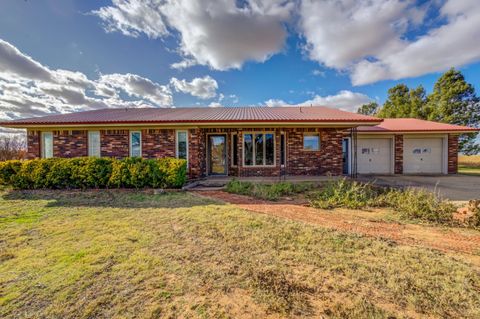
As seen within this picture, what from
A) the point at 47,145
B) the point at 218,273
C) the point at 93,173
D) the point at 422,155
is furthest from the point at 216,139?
the point at 422,155

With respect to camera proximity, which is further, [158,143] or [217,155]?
[217,155]

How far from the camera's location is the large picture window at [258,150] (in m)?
10.9

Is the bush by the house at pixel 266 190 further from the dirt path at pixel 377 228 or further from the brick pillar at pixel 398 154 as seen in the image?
the brick pillar at pixel 398 154

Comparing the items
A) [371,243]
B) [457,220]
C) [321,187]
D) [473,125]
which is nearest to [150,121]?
[321,187]

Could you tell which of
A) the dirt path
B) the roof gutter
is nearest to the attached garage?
the roof gutter

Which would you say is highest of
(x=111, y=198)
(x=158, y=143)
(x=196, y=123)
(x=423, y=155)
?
(x=196, y=123)

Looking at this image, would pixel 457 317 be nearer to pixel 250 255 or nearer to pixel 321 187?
pixel 250 255

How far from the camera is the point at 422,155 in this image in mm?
13219

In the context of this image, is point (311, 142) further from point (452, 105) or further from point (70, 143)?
point (452, 105)

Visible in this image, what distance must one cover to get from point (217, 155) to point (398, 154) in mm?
11579

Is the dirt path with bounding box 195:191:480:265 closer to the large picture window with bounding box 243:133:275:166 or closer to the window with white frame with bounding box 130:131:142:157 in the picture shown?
the large picture window with bounding box 243:133:275:166

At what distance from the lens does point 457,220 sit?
15.6 feet

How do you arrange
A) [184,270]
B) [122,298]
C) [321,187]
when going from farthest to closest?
[321,187], [184,270], [122,298]

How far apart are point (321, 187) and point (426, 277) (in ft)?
18.9
